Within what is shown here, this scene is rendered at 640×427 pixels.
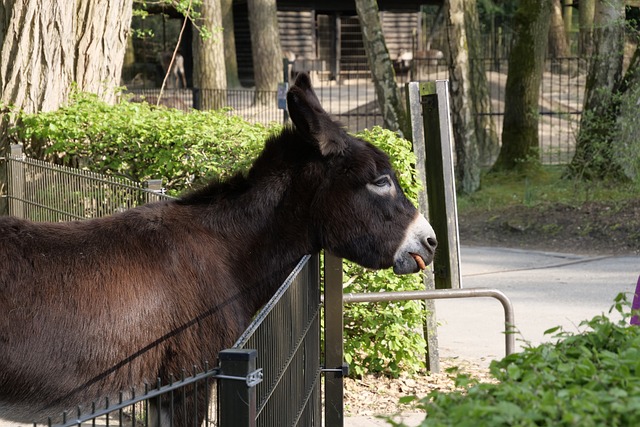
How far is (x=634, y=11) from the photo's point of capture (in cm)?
1984

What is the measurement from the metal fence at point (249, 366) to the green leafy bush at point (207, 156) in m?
0.56

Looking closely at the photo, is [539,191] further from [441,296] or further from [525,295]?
[441,296]

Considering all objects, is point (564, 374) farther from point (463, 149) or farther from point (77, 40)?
point (463, 149)

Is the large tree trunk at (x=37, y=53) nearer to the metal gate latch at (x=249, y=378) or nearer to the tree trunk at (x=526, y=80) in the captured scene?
the metal gate latch at (x=249, y=378)

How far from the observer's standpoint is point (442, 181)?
7633 mm

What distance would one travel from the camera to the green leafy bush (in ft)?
24.6

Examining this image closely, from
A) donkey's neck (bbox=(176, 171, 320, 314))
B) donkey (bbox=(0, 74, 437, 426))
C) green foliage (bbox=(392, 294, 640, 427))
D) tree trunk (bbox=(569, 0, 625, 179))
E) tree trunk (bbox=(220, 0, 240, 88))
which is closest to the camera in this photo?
green foliage (bbox=(392, 294, 640, 427))

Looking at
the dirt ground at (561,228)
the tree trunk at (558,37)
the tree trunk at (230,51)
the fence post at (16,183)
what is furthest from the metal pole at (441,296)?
the tree trunk at (558,37)

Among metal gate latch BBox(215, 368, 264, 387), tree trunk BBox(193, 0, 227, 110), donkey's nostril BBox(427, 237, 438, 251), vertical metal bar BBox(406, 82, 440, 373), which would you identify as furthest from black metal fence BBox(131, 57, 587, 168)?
metal gate latch BBox(215, 368, 264, 387)

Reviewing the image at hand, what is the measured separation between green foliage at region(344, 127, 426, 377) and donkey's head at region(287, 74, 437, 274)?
1967mm

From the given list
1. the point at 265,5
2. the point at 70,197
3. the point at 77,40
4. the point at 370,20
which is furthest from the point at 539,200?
the point at 265,5

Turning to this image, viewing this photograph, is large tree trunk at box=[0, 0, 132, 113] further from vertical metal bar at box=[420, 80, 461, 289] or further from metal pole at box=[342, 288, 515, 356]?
metal pole at box=[342, 288, 515, 356]

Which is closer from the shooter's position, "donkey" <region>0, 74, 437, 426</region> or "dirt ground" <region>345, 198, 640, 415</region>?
"donkey" <region>0, 74, 437, 426</region>

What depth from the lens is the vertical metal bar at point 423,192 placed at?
791cm
